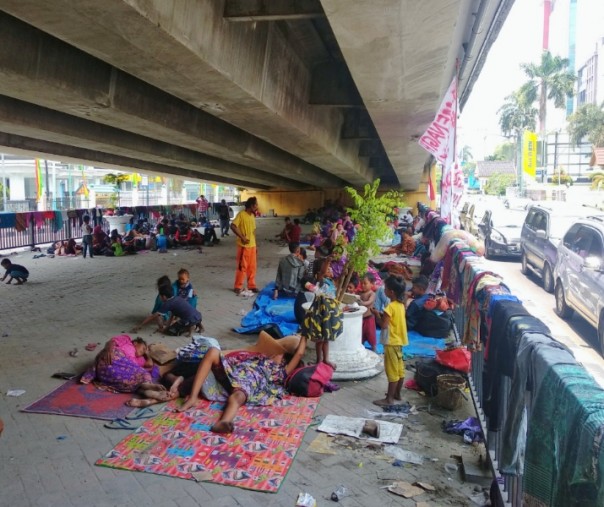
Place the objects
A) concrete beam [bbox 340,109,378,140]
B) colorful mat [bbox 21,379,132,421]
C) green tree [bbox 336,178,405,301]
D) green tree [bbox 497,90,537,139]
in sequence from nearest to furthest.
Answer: colorful mat [bbox 21,379,132,421] → green tree [bbox 336,178,405,301] → concrete beam [bbox 340,109,378,140] → green tree [bbox 497,90,537,139]

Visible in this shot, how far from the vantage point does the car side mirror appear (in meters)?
9.62

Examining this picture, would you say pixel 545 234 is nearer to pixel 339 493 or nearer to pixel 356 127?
pixel 356 127

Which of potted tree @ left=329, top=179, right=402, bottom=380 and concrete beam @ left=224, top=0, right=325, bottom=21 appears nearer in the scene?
concrete beam @ left=224, top=0, right=325, bottom=21

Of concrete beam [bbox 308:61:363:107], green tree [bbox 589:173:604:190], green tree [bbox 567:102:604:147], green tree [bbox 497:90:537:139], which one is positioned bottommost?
concrete beam [bbox 308:61:363:107]

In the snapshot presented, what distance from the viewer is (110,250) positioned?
19922mm

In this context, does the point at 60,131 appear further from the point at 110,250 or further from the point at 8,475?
the point at 110,250

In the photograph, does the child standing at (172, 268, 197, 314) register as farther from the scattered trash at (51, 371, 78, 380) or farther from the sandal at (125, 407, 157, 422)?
the sandal at (125, 407, 157, 422)

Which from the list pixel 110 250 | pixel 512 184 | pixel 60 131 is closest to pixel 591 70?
pixel 512 184

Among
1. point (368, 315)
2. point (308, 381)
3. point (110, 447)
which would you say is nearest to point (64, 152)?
point (368, 315)

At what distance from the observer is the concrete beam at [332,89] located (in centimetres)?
896

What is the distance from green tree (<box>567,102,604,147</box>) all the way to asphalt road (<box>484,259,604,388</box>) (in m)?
52.3

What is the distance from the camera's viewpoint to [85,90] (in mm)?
6570

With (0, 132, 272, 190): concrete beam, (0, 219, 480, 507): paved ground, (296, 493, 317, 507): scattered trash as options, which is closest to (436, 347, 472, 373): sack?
(0, 219, 480, 507): paved ground

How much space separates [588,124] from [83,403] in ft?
225
